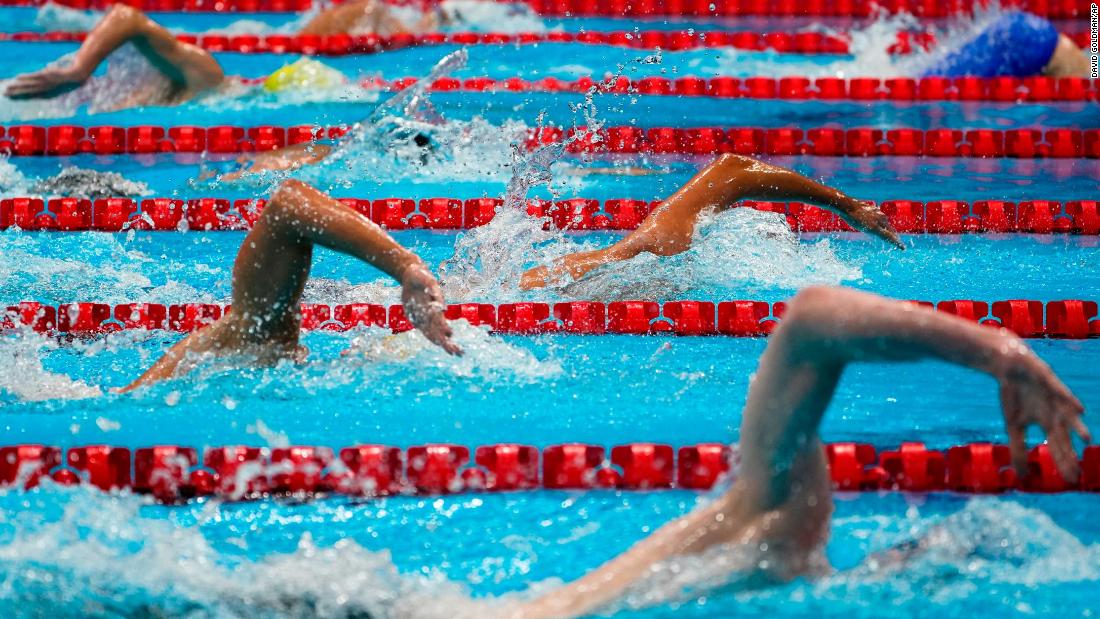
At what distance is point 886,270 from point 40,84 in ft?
10.4

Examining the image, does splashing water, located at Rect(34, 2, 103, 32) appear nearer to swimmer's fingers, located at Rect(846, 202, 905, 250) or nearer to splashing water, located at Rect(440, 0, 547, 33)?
splashing water, located at Rect(440, 0, 547, 33)

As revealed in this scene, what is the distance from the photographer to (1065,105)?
700 cm

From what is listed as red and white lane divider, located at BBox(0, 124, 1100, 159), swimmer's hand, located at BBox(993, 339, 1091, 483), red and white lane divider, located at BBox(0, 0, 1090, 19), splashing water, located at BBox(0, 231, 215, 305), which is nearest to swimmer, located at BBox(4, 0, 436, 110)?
red and white lane divider, located at BBox(0, 124, 1100, 159)

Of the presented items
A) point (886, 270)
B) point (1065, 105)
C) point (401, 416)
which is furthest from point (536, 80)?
point (401, 416)

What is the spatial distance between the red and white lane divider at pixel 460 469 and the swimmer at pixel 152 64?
2595 millimetres

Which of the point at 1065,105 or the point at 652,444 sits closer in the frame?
the point at 652,444

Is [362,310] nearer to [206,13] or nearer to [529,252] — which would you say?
[529,252]

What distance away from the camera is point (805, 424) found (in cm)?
179

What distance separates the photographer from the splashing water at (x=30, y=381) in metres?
3.36

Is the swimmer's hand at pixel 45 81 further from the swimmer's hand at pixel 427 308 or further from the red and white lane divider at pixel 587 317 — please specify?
the swimmer's hand at pixel 427 308

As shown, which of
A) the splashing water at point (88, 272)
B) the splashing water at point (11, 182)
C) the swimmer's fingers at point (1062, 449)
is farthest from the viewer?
the splashing water at point (11, 182)

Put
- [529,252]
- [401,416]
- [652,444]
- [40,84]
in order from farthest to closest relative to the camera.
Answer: [40,84] → [529,252] → [401,416] → [652,444]

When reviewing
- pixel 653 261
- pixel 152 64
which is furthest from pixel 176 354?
pixel 152 64

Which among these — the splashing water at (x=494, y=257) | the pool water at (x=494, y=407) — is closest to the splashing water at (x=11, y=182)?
the pool water at (x=494, y=407)
